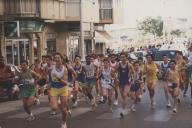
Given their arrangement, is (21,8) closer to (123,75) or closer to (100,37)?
(100,37)

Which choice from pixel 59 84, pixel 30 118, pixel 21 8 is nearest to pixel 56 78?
pixel 59 84

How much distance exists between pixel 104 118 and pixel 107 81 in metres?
1.72

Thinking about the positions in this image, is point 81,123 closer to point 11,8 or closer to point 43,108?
point 43,108

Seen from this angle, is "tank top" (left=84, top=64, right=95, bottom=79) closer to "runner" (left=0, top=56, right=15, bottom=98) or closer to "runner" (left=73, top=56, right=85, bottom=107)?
"runner" (left=73, top=56, right=85, bottom=107)

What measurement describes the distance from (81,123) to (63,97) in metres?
1.42

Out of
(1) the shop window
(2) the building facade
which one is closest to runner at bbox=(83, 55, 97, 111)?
(2) the building facade

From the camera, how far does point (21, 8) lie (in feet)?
106

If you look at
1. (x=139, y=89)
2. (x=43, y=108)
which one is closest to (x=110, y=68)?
(x=139, y=89)

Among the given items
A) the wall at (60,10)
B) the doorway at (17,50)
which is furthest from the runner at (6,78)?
the wall at (60,10)

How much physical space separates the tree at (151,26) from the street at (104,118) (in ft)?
337

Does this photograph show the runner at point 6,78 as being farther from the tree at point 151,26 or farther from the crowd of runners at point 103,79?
the tree at point 151,26

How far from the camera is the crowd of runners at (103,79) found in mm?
13055

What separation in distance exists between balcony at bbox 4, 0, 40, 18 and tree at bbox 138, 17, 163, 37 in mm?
87849

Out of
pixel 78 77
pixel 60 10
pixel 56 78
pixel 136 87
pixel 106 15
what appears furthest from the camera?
pixel 106 15
